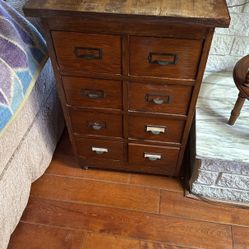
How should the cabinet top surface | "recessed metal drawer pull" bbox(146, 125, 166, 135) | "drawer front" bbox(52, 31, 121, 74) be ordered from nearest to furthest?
1. the cabinet top surface
2. "drawer front" bbox(52, 31, 121, 74)
3. "recessed metal drawer pull" bbox(146, 125, 166, 135)

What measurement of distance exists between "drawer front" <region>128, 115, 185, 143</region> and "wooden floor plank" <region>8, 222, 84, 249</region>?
49 centimetres

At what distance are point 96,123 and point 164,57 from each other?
1.33 feet

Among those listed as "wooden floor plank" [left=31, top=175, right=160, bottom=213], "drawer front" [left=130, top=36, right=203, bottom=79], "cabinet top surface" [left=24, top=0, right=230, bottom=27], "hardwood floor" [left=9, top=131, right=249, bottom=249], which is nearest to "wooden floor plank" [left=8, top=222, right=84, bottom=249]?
"hardwood floor" [left=9, top=131, right=249, bottom=249]

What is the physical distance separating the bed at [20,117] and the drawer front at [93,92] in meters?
0.14

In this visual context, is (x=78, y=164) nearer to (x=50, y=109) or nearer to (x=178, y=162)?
(x=50, y=109)

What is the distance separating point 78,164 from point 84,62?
0.63 m

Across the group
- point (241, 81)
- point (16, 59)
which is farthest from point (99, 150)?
point (241, 81)

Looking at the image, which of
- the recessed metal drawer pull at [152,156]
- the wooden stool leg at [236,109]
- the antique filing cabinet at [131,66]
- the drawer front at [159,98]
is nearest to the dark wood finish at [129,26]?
the antique filing cabinet at [131,66]

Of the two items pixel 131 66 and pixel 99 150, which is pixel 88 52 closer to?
pixel 131 66

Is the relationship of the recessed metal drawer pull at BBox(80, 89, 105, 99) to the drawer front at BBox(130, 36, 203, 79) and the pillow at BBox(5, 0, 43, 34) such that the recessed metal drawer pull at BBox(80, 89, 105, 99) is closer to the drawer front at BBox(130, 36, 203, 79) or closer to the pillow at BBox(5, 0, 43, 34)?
the drawer front at BBox(130, 36, 203, 79)

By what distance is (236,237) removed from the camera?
1094mm

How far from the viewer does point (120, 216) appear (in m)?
1.16

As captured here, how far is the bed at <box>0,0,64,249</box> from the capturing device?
85 centimetres

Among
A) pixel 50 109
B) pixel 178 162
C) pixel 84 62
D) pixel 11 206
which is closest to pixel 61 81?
pixel 84 62
